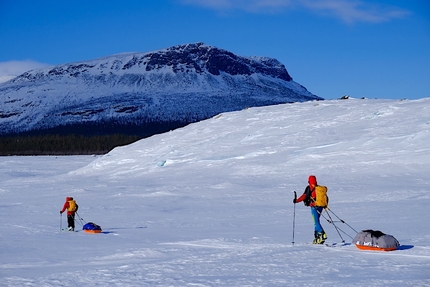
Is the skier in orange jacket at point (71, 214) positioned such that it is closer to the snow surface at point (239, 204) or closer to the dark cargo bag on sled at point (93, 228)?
the snow surface at point (239, 204)

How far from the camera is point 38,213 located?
2280cm

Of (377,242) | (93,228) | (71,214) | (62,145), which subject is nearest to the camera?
(377,242)

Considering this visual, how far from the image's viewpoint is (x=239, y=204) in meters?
23.8

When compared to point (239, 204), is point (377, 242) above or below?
below

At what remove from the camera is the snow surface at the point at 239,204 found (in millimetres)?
9195

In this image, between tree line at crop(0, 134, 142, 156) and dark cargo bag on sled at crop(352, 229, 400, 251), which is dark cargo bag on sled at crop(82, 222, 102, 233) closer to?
dark cargo bag on sled at crop(352, 229, 400, 251)

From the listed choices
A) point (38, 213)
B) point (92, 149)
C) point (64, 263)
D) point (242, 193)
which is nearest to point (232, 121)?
point (242, 193)

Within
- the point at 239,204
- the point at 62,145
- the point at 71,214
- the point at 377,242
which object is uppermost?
the point at 62,145

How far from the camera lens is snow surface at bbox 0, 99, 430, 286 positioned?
9195 mm

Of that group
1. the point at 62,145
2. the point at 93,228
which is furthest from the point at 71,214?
the point at 62,145

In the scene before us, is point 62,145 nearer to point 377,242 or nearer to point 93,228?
point 93,228

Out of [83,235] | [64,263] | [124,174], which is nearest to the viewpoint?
[64,263]

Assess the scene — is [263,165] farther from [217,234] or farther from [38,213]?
[217,234]

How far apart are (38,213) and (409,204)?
48.0 feet
